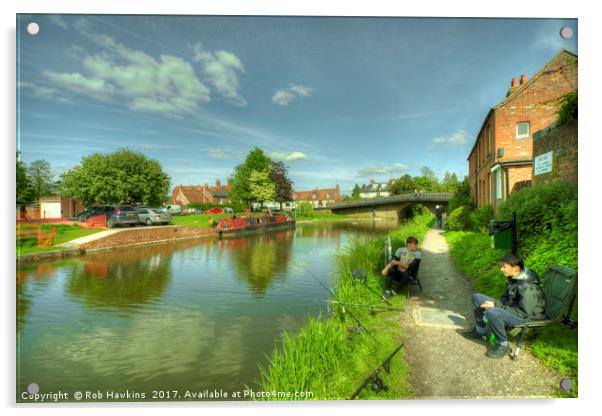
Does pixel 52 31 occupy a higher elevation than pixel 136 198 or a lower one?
higher

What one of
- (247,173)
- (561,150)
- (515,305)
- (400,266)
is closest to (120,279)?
(400,266)

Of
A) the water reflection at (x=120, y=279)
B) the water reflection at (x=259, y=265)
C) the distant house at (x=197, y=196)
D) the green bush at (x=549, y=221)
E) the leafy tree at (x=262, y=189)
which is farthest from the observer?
the distant house at (x=197, y=196)

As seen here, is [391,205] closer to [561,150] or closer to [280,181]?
[280,181]

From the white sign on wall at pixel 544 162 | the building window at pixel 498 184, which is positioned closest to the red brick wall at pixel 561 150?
the white sign on wall at pixel 544 162

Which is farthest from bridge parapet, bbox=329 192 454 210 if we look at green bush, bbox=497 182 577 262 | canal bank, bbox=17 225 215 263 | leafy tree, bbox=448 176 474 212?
green bush, bbox=497 182 577 262

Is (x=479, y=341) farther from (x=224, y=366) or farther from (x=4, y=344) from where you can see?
(x=4, y=344)

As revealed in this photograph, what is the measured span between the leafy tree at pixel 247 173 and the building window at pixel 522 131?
16.2 m

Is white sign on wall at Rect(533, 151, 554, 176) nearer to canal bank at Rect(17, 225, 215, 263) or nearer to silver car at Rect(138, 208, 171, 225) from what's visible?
canal bank at Rect(17, 225, 215, 263)

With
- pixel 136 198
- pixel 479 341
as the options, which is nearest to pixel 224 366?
pixel 479 341

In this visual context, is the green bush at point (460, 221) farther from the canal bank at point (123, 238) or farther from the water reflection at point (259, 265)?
the canal bank at point (123, 238)

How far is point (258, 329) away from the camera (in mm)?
5363

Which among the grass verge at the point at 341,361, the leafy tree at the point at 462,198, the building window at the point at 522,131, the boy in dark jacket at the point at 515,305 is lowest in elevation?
the grass verge at the point at 341,361

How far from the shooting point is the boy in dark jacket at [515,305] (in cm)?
323
